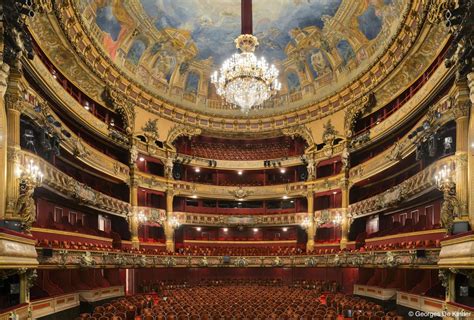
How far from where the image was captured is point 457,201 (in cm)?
1113

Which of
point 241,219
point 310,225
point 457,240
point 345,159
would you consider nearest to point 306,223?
point 310,225

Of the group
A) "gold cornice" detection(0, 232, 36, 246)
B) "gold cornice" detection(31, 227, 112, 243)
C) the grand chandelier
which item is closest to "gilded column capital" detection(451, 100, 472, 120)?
the grand chandelier

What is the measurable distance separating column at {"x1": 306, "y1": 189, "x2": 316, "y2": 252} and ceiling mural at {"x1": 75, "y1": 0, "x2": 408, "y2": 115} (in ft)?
22.3

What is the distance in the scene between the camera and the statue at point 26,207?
10875 mm

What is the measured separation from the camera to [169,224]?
25.9 m

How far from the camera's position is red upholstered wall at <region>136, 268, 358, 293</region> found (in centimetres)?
2342

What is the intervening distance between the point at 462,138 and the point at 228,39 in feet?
59.8

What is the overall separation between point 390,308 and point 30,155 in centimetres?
1507

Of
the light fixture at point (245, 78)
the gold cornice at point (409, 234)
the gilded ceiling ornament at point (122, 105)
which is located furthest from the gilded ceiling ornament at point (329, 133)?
the gilded ceiling ornament at point (122, 105)

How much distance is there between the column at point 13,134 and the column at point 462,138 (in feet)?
40.8

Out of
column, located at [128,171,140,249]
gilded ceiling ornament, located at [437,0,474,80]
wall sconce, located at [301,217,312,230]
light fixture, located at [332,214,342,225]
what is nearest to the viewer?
gilded ceiling ornament, located at [437,0,474,80]

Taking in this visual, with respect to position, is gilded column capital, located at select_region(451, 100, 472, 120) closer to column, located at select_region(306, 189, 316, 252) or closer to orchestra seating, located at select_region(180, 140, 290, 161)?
column, located at select_region(306, 189, 316, 252)

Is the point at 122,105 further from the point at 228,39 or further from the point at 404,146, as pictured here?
the point at 404,146

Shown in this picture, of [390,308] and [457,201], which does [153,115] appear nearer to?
[390,308]
